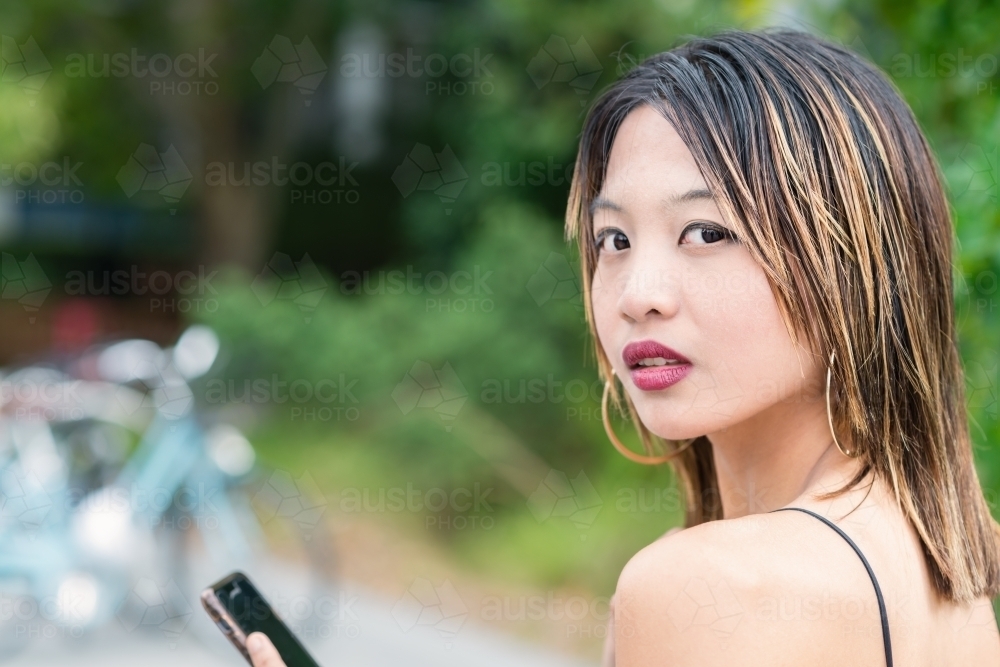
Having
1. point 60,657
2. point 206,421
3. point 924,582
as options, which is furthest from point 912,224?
point 60,657

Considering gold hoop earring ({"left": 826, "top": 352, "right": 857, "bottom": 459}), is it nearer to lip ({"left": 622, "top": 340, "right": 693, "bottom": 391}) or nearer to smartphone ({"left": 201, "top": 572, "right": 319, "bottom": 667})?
lip ({"left": 622, "top": 340, "right": 693, "bottom": 391})

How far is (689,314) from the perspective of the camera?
1.05 meters

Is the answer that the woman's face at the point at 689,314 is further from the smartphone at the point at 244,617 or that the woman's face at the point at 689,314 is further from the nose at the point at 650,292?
the smartphone at the point at 244,617

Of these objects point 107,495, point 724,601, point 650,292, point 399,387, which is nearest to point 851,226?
point 650,292

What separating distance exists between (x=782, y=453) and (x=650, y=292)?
269 millimetres

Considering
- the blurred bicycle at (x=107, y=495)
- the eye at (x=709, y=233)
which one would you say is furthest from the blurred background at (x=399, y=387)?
the eye at (x=709, y=233)

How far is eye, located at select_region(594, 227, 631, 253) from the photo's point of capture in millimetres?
1152

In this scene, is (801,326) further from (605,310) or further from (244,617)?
(244,617)

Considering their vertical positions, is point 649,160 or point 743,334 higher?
point 649,160

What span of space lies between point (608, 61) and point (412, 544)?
3175mm

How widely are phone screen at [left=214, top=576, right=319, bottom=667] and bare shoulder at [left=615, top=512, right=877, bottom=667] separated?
1.49ft

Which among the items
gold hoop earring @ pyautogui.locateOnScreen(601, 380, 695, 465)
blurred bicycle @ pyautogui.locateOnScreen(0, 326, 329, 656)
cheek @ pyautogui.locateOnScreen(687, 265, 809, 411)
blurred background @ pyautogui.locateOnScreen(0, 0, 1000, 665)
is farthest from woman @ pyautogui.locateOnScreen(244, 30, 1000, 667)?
blurred bicycle @ pyautogui.locateOnScreen(0, 326, 329, 656)

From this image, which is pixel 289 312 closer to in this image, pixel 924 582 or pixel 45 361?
pixel 45 361

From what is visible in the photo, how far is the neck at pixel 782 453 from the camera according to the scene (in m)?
1.12
